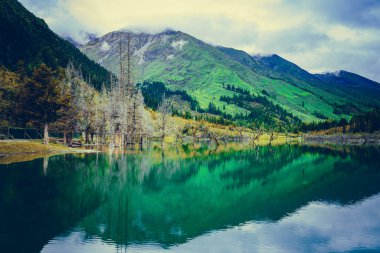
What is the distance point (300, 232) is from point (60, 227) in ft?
57.1

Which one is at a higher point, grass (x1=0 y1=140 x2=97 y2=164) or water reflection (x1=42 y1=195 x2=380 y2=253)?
A: grass (x1=0 y1=140 x2=97 y2=164)

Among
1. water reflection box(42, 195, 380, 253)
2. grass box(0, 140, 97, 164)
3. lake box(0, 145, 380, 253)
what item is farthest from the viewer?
grass box(0, 140, 97, 164)

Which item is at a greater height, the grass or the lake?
the grass

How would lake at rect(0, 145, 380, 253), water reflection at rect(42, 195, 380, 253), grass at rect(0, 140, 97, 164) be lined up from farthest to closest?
grass at rect(0, 140, 97, 164)
lake at rect(0, 145, 380, 253)
water reflection at rect(42, 195, 380, 253)

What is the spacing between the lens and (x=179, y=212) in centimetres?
3525

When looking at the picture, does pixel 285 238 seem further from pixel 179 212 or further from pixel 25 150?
pixel 25 150

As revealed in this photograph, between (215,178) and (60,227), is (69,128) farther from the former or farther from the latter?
(60,227)

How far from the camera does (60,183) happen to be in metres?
46.7

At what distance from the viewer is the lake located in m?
25.7

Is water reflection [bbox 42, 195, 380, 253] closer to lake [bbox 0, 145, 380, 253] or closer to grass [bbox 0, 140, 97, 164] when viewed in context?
lake [bbox 0, 145, 380, 253]

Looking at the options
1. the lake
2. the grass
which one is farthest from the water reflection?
the grass

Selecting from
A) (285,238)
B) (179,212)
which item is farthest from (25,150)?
(285,238)

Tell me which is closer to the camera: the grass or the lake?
the lake

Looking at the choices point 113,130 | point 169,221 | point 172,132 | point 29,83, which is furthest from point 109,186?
point 172,132
